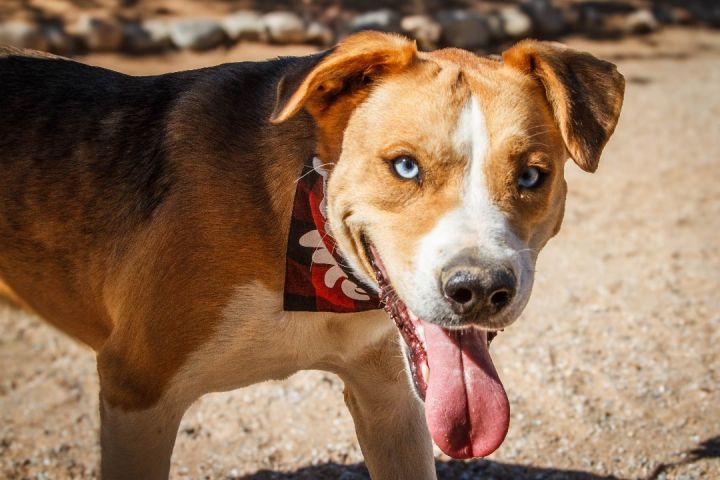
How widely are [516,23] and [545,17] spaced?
2.13ft

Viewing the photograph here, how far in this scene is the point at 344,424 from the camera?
459 centimetres

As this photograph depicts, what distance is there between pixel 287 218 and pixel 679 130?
7.39 meters

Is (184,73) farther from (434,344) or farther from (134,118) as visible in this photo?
(434,344)

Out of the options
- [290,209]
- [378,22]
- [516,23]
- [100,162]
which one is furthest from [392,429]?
[516,23]

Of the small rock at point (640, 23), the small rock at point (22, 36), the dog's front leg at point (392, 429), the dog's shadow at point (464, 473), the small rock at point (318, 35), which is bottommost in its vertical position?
the small rock at point (640, 23)

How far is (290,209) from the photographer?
3.09 meters

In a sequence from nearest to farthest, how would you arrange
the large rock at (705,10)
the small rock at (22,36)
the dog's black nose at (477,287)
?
the dog's black nose at (477,287) → the small rock at (22,36) → the large rock at (705,10)

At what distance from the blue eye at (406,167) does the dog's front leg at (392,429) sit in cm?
94

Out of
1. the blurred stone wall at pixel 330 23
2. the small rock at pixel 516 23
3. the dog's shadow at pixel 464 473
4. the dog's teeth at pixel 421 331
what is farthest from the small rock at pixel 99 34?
the dog's teeth at pixel 421 331

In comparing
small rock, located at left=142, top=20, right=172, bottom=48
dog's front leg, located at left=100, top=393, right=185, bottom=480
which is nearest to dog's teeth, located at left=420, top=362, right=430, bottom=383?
dog's front leg, located at left=100, top=393, right=185, bottom=480

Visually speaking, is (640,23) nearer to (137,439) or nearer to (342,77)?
(342,77)

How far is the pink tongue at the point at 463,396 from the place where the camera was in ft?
9.64

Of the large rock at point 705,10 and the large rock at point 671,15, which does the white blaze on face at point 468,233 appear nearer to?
the large rock at point 671,15

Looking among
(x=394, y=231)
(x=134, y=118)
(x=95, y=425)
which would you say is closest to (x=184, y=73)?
(x=134, y=118)
